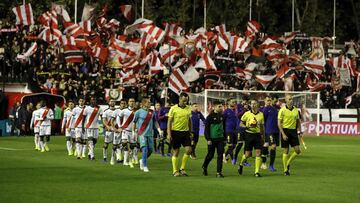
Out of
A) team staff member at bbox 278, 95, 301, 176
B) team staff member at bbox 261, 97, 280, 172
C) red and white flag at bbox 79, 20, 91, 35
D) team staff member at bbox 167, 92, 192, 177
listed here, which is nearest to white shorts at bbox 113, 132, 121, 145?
team staff member at bbox 261, 97, 280, 172

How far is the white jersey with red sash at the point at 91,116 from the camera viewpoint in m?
40.9

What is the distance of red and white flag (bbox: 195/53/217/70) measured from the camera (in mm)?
62531

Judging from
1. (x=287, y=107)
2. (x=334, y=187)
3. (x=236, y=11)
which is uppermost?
(x=236, y=11)

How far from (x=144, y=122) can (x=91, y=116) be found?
6.89 metres

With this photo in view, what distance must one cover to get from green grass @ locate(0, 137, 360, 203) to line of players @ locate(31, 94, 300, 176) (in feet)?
2.61

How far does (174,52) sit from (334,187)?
35.2m

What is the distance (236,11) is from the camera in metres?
90.0

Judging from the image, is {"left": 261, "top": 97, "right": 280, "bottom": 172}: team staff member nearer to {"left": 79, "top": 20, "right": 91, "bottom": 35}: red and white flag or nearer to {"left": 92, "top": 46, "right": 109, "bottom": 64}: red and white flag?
{"left": 92, "top": 46, "right": 109, "bottom": 64}: red and white flag

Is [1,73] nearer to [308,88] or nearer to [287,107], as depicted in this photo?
[308,88]

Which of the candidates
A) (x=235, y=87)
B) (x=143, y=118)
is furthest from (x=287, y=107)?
(x=235, y=87)

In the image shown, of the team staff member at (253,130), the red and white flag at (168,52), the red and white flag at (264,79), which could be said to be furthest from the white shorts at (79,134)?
the red and white flag at (264,79)

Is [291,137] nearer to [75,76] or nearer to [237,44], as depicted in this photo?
[75,76]

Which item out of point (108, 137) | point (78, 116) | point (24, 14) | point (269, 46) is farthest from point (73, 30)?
point (108, 137)

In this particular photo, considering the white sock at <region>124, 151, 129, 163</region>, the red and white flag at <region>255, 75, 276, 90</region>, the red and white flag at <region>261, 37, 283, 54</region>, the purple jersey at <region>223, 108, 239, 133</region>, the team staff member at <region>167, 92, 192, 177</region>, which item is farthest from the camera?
the red and white flag at <region>261, 37, 283, 54</region>
